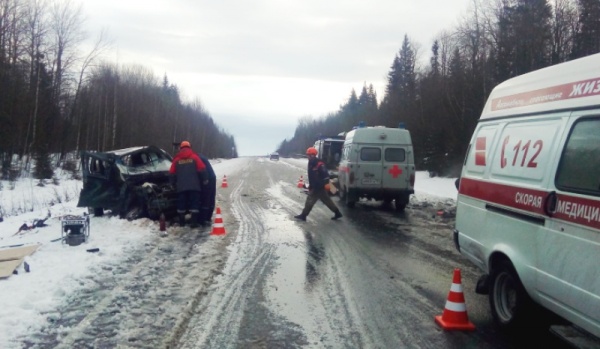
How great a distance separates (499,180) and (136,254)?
616 cm

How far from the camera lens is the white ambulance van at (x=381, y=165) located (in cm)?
1630

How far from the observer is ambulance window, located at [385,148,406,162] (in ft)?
53.7

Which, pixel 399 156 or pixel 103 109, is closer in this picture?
pixel 399 156

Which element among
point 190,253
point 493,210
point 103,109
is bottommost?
point 190,253

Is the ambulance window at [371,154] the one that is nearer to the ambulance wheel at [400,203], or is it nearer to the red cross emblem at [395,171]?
the red cross emblem at [395,171]

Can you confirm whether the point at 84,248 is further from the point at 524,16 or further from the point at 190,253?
→ the point at 524,16

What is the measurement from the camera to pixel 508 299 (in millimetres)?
5348

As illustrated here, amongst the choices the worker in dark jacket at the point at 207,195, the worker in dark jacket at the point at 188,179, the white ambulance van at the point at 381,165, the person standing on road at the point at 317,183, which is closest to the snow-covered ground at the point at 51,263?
the worker in dark jacket at the point at 188,179

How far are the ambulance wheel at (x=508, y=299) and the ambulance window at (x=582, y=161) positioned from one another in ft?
3.84

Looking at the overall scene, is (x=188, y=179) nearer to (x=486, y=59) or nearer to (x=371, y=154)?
(x=371, y=154)

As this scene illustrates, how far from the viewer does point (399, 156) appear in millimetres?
16422

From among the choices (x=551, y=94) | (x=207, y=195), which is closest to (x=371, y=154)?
(x=207, y=195)

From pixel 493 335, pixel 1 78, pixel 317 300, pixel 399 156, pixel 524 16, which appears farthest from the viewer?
pixel 1 78

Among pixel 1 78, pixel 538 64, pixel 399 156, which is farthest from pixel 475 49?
pixel 1 78
